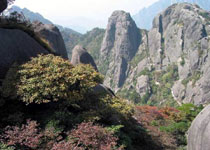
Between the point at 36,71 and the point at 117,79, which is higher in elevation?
the point at 36,71

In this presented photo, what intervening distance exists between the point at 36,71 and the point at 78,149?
4164mm

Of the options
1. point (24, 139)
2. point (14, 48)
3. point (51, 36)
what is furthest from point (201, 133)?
point (51, 36)

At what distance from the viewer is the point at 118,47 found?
135m

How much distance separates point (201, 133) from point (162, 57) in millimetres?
110277

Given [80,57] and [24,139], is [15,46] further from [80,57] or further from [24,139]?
[80,57]

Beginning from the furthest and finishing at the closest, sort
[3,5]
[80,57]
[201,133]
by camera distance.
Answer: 1. [80,57]
2. [3,5]
3. [201,133]

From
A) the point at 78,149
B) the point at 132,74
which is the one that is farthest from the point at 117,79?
the point at 78,149

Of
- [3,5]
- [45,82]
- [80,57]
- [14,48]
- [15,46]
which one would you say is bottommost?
[45,82]

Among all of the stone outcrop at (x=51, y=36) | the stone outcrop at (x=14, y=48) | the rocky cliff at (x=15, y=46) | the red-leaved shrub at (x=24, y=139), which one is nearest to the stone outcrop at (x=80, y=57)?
the stone outcrop at (x=51, y=36)

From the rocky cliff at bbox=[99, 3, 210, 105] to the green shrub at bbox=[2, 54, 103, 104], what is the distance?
7299cm

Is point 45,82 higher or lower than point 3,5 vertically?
lower

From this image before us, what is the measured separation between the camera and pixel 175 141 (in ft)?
38.4

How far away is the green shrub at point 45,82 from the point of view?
8477mm

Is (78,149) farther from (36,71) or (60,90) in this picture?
(36,71)
